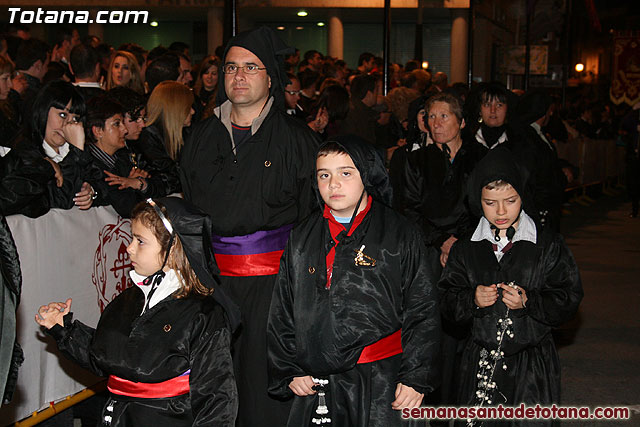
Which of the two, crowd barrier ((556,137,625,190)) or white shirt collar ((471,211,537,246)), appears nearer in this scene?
white shirt collar ((471,211,537,246))

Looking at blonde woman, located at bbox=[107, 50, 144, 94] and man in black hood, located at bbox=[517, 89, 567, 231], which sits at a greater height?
blonde woman, located at bbox=[107, 50, 144, 94]

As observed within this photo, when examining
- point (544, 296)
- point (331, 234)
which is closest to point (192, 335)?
point (331, 234)

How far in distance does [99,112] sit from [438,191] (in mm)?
2521

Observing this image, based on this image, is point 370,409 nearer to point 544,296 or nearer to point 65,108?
point 544,296

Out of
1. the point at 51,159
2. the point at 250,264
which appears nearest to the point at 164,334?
the point at 250,264

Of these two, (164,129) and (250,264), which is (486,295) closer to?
(250,264)

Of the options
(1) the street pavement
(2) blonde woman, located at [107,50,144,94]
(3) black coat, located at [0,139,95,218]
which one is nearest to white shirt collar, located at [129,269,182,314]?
(3) black coat, located at [0,139,95,218]

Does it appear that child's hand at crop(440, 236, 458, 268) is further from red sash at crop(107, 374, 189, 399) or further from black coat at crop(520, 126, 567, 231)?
red sash at crop(107, 374, 189, 399)

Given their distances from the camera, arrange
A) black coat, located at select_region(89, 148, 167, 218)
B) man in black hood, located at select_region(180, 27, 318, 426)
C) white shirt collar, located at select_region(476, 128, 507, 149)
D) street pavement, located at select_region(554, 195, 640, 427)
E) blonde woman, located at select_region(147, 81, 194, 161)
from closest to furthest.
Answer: man in black hood, located at select_region(180, 27, 318, 426) → black coat, located at select_region(89, 148, 167, 218) → street pavement, located at select_region(554, 195, 640, 427) → blonde woman, located at select_region(147, 81, 194, 161) → white shirt collar, located at select_region(476, 128, 507, 149)

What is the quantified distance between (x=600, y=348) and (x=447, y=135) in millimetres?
3253

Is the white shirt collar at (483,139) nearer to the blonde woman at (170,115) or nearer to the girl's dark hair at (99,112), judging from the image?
the blonde woman at (170,115)

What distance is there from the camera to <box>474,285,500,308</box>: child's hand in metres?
4.71

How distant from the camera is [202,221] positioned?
154 inches

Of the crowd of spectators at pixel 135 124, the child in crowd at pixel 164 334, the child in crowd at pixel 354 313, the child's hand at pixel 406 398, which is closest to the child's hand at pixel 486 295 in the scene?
the child in crowd at pixel 354 313
